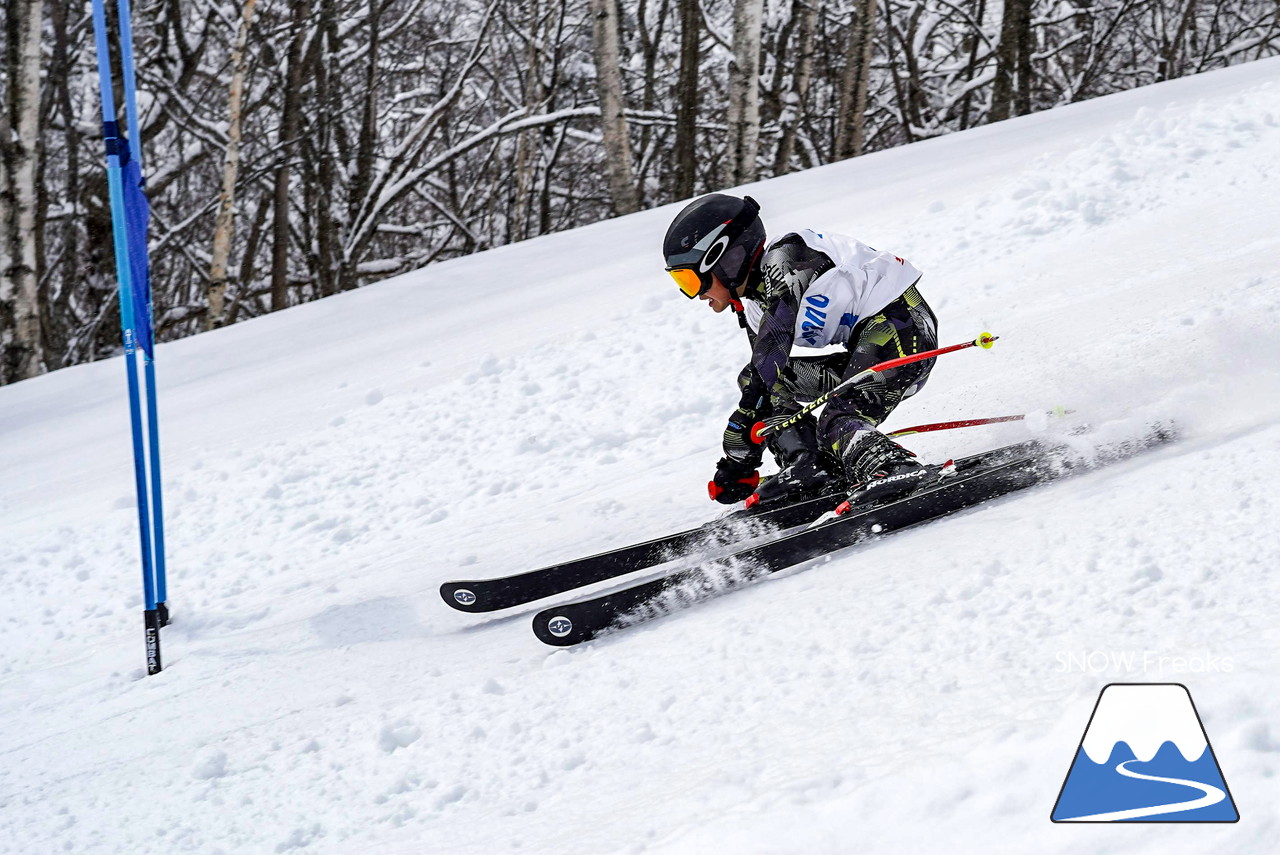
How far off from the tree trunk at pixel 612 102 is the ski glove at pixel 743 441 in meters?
7.29

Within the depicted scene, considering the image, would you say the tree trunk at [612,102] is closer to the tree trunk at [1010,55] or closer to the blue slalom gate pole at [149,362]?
the tree trunk at [1010,55]

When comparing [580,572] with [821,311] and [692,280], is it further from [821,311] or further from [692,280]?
[821,311]

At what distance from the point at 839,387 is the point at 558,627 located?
52.9 inches

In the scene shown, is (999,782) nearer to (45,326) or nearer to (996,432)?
(996,432)

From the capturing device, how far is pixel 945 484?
3789mm

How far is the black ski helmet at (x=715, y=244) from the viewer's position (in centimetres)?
379

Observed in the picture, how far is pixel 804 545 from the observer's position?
12.0 feet

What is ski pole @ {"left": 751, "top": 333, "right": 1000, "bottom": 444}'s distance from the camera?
3679 millimetres

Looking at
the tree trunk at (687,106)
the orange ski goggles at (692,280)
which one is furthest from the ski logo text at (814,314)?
the tree trunk at (687,106)

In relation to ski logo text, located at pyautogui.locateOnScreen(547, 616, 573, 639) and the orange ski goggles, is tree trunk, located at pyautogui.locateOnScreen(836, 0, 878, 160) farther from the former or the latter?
ski logo text, located at pyautogui.locateOnScreen(547, 616, 573, 639)

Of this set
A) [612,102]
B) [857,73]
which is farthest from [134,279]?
[857,73]

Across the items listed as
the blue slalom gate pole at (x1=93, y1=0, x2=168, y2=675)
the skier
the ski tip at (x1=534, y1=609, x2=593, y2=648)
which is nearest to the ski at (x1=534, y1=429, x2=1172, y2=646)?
the ski tip at (x1=534, y1=609, x2=593, y2=648)

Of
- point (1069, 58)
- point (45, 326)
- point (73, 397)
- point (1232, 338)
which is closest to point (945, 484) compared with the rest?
point (1232, 338)

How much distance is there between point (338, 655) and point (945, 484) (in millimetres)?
2413
